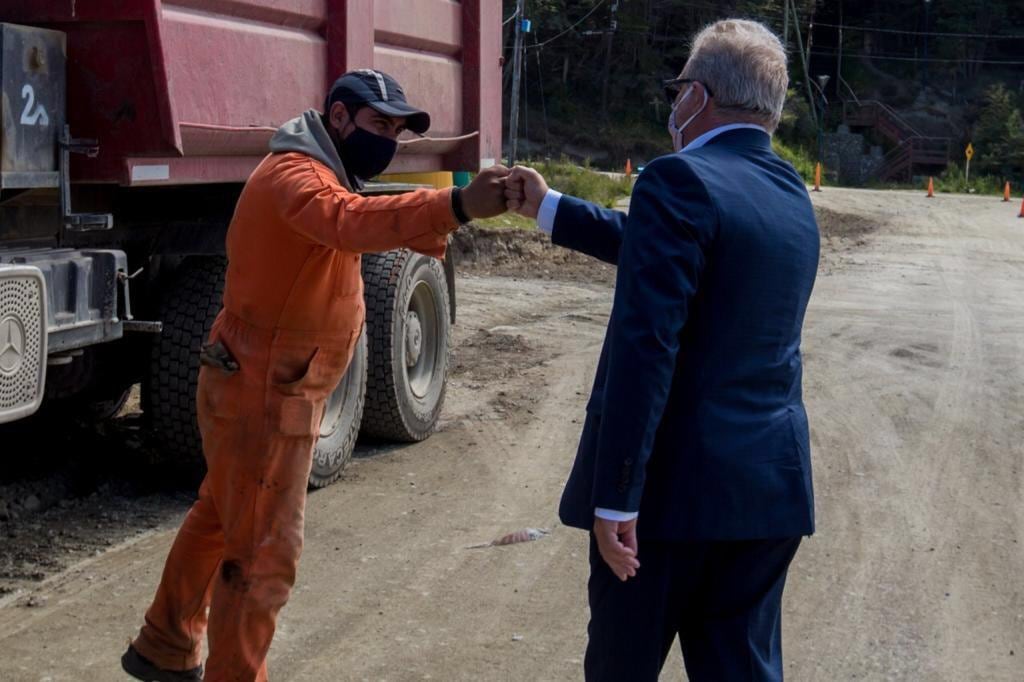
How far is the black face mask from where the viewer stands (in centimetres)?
396

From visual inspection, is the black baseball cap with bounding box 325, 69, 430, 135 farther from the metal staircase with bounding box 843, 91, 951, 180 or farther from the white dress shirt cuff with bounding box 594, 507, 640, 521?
the metal staircase with bounding box 843, 91, 951, 180

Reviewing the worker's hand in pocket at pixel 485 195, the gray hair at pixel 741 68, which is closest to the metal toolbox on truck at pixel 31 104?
the worker's hand in pocket at pixel 485 195

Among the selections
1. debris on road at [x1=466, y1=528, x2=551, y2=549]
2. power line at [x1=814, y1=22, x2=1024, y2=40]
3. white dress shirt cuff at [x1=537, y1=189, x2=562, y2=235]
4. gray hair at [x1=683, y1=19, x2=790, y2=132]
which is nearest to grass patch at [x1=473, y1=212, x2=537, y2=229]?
debris on road at [x1=466, y1=528, x2=551, y2=549]

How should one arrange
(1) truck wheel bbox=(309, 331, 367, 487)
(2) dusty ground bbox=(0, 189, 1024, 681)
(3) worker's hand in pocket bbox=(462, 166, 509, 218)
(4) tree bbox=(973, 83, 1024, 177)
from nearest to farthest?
1. (3) worker's hand in pocket bbox=(462, 166, 509, 218)
2. (2) dusty ground bbox=(0, 189, 1024, 681)
3. (1) truck wheel bbox=(309, 331, 367, 487)
4. (4) tree bbox=(973, 83, 1024, 177)

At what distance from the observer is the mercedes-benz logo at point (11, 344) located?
4.39 m

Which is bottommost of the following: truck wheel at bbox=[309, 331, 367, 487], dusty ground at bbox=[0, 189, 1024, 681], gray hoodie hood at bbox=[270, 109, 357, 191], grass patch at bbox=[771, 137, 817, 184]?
dusty ground at bbox=[0, 189, 1024, 681]

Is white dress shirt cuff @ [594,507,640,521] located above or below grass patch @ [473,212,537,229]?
below

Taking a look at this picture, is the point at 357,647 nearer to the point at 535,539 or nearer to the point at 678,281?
the point at 535,539

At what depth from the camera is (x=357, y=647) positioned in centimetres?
454

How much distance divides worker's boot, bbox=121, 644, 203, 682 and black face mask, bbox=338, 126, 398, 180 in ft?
5.04

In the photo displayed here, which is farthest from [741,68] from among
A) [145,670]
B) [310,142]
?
[145,670]

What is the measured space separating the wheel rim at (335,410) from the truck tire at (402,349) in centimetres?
50

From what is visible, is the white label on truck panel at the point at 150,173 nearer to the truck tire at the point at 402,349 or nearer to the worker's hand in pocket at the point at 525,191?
the worker's hand in pocket at the point at 525,191

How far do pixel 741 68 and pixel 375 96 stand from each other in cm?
129
